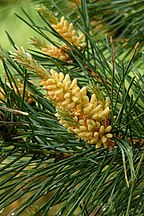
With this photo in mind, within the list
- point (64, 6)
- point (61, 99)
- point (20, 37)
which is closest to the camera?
point (61, 99)

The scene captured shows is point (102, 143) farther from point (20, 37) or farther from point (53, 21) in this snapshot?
point (20, 37)

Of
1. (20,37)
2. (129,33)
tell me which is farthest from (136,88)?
(20,37)

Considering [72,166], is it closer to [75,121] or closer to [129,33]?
[75,121]

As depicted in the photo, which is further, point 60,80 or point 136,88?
point 136,88

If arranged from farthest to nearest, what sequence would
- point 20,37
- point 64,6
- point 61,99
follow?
point 20,37 < point 64,6 < point 61,99

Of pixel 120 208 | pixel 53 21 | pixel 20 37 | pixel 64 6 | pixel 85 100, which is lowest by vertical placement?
pixel 120 208

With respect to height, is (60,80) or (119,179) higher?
(60,80)

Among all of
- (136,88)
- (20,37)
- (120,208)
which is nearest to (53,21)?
(136,88)

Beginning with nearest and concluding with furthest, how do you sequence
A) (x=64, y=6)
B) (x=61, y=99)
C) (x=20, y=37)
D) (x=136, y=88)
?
1. (x=61, y=99)
2. (x=136, y=88)
3. (x=64, y=6)
4. (x=20, y=37)

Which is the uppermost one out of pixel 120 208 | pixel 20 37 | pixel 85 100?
pixel 20 37
